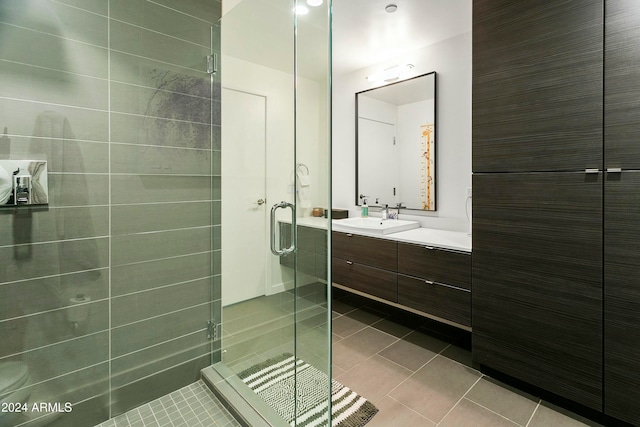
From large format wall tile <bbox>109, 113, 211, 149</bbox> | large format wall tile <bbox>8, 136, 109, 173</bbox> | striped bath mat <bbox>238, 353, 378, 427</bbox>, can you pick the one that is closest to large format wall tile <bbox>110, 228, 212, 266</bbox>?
large format wall tile <bbox>8, 136, 109, 173</bbox>

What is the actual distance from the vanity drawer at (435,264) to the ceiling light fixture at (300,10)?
1.70 meters

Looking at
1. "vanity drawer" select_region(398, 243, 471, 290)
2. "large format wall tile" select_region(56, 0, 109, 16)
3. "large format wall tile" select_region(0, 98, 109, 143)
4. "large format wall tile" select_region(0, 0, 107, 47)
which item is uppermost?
"large format wall tile" select_region(56, 0, 109, 16)

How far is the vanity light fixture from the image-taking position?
3.11m

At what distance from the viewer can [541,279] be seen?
179cm

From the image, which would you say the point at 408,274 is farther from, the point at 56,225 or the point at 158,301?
the point at 56,225

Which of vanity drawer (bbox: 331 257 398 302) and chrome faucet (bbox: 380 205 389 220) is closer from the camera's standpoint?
vanity drawer (bbox: 331 257 398 302)

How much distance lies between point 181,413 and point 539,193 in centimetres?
233

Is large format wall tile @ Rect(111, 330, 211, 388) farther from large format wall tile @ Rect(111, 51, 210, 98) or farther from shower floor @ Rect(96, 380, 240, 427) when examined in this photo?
large format wall tile @ Rect(111, 51, 210, 98)

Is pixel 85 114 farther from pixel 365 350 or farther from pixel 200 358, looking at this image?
pixel 365 350

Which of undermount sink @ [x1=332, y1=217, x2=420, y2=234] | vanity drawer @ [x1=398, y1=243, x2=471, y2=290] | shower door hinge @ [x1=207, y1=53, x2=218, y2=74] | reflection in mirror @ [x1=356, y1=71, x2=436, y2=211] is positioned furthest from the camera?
reflection in mirror @ [x1=356, y1=71, x2=436, y2=211]

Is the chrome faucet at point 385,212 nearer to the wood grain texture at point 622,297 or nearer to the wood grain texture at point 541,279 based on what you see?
the wood grain texture at point 541,279

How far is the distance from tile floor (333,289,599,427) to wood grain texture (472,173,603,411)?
0.48ft

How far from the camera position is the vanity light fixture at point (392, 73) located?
311 cm

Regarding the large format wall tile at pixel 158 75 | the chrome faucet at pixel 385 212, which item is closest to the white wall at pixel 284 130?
the large format wall tile at pixel 158 75
